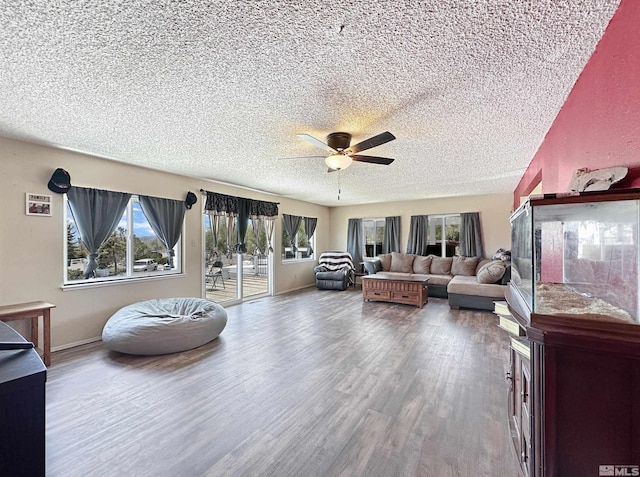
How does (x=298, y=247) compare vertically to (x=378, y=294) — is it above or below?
above

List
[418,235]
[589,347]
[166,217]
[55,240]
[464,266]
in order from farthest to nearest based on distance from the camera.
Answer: [418,235]
[464,266]
[166,217]
[55,240]
[589,347]

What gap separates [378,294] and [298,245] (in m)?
2.75

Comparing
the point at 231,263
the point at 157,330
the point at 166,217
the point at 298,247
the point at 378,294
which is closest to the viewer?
the point at 157,330

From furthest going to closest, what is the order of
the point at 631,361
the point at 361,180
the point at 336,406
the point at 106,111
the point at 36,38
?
the point at 361,180 → the point at 106,111 → the point at 336,406 → the point at 36,38 → the point at 631,361

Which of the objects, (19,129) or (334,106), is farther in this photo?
(19,129)

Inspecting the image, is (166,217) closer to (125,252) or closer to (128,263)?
(125,252)

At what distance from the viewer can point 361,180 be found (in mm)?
5055

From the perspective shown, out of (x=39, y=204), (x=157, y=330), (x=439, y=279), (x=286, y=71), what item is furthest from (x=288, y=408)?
(x=439, y=279)

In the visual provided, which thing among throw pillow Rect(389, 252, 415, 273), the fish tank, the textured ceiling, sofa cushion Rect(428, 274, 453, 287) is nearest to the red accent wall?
the textured ceiling

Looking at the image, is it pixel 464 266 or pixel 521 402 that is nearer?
pixel 521 402

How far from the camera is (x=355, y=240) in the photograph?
8.41m

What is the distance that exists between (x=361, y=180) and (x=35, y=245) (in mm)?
4582

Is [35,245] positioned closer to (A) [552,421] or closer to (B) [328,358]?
(B) [328,358]

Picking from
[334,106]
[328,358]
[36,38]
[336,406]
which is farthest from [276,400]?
[36,38]
